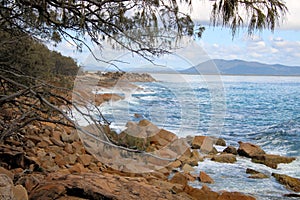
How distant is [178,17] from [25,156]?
2440mm

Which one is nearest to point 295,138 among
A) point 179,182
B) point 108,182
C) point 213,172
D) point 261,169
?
point 261,169

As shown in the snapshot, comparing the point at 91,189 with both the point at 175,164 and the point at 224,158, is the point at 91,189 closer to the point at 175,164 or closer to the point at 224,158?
the point at 175,164

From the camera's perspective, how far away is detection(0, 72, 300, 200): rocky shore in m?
3.09

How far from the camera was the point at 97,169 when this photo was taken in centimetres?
564

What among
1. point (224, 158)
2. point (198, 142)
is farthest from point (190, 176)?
point (198, 142)

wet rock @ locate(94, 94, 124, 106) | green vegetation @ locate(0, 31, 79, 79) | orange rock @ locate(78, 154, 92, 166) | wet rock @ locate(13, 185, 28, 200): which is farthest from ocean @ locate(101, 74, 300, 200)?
wet rock @ locate(13, 185, 28, 200)

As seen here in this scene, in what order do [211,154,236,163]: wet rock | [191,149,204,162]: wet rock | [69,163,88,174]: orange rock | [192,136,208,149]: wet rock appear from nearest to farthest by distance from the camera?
1. [69,163,88,174]: orange rock
2. [191,149,204,162]: wet rock
3. [211,154,236,163]: wet rock
4. [192,136,208,149]: wet rock

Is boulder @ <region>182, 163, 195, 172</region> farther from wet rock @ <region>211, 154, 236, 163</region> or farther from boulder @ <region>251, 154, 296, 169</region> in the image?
boulder @ <region>251, 154, 296, 169</region>

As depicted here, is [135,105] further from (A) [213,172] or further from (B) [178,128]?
(A) [213,172]

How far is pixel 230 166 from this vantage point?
26.5ft

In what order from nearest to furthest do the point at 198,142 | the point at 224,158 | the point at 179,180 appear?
1. the point at 179,180
2. the point at 224,158
3. the point at 198,142

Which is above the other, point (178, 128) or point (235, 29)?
point (235, 29)

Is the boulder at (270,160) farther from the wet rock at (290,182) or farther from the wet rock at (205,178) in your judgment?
the wet rock at (205,178)

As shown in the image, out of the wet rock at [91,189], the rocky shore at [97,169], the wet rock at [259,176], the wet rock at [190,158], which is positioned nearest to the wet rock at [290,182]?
the rocky shore at [97,169]
